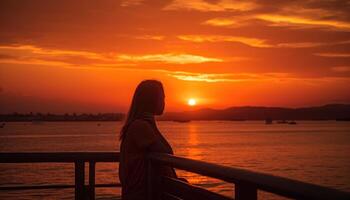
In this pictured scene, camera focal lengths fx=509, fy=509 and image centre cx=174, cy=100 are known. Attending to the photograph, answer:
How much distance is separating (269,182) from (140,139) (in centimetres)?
179

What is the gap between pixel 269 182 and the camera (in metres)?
2.05

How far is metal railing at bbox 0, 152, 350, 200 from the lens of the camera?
1.83 m

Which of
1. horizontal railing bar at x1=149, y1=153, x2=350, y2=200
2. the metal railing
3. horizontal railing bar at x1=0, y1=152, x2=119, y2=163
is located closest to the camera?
horizontal railing bar at x1=149, y1=153, x2=350, y2=200

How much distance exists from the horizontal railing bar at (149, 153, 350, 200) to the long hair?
645mm

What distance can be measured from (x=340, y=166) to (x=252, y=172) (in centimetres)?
5276

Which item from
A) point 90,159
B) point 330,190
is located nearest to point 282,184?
point 330,190

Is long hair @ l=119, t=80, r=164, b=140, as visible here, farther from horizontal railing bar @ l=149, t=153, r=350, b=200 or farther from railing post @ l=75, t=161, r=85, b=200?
railing post @ l=75, t=161, r=85, b=200

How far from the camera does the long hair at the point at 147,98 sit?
374 cm

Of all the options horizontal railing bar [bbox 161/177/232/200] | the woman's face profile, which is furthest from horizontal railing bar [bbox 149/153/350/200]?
the woman's face profile

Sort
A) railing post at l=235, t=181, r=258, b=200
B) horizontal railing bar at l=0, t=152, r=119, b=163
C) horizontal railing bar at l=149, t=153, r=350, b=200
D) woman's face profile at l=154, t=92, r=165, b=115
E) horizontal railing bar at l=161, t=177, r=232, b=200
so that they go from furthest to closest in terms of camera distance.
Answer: horizontal railing bar at l=0, t=152, r=119, b=163
woman's face profile at l=154, t=92, r=165, b=115
horizontal railing bar at l=161, t=177, r=232, b=200
railing post at l=235, t=181, r=258, b=200
horizontal railing bar at l=149, t=153, r=350, b=200

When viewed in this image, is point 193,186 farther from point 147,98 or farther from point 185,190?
point 147,98

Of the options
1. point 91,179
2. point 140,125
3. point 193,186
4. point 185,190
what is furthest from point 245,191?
point 91,179

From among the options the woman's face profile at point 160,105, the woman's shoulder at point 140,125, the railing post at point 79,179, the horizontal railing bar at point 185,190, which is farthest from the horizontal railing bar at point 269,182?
the railing post at point 79,179

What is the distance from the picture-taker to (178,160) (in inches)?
131
